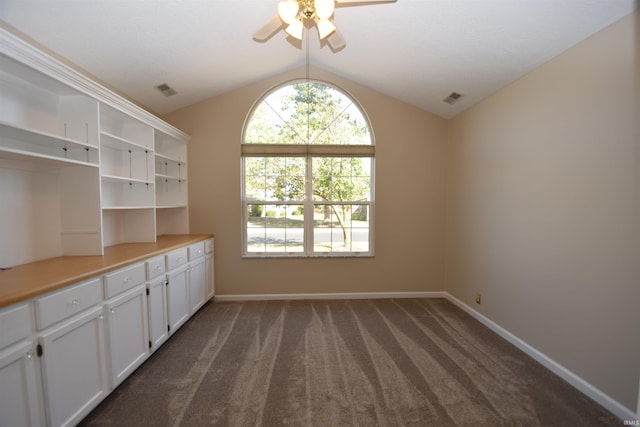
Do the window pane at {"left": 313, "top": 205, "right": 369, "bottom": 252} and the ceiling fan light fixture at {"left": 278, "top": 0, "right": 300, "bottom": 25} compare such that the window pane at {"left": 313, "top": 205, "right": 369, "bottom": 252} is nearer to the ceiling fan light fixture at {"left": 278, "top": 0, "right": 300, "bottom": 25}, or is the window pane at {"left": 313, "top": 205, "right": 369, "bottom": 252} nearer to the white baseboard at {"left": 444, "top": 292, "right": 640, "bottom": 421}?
the white baseboard at {"left": 444, "top": 292, "right": 640, "bottom": 421}

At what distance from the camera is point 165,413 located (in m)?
1.72

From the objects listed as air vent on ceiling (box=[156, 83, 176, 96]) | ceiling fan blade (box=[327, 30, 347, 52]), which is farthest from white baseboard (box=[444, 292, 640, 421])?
air vent on ceiling (box=[156, 83, 176, 96])

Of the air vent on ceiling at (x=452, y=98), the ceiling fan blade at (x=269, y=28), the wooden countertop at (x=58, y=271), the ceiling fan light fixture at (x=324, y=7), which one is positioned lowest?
the wooden countertop at (x=58, y=271)

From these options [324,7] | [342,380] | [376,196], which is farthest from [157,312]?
[376,196]

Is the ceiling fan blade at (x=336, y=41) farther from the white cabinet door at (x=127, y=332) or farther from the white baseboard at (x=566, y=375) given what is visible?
the white baseboard at (x=566, y=375)

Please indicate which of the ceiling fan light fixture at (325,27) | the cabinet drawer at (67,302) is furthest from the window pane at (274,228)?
the ceiling fan light fixture at (325,27)

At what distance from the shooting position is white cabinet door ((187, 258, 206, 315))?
2.95 m

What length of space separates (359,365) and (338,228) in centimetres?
188

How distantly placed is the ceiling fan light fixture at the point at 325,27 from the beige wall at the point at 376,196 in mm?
2074

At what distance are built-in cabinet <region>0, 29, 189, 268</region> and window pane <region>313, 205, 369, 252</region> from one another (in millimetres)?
1999

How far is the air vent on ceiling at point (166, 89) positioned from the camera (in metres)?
2.97

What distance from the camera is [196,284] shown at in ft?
10.1

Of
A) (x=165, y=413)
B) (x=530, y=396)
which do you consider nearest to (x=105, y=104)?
(x=165, y=413)

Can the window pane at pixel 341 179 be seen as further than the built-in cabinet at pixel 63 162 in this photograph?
Yes
